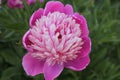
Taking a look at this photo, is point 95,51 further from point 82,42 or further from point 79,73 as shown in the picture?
point 82,42

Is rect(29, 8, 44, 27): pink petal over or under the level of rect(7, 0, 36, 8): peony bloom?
over

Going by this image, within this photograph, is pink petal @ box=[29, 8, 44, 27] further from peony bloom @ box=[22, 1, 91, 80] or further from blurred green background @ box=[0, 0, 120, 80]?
blurred green background @ box=[0, 0, 120, 80]

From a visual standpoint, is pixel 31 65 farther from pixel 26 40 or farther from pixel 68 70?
pixel 68 70

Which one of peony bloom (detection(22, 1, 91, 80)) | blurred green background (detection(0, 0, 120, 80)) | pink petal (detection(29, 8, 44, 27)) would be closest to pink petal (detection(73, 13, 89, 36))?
peony bloom (detection(22, 1, 91, 80))

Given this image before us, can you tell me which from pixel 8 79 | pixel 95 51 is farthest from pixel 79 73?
pixel 8 79

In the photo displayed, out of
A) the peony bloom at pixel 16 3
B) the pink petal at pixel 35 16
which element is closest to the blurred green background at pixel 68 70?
the peony bloom at pixel 16 3

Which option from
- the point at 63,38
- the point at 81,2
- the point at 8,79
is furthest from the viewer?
the point at 81,2
